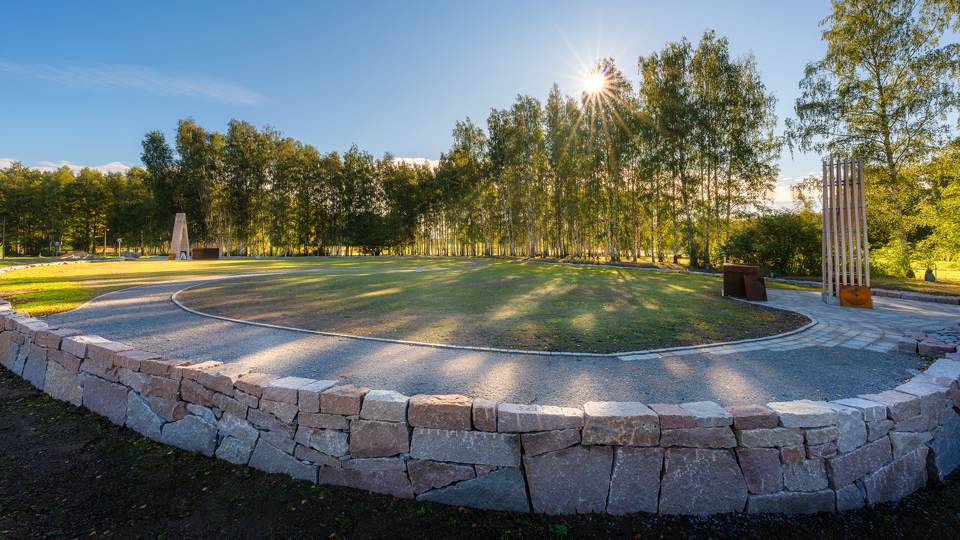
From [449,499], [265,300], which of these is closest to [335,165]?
[265,300]

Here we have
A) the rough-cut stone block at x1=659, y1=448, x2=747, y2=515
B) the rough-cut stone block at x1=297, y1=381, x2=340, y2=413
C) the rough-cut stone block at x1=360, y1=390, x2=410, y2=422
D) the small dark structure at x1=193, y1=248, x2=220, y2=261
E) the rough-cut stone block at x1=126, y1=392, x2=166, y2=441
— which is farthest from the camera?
the small dark structure at x1=193, y1=248, x2=220, y2=261

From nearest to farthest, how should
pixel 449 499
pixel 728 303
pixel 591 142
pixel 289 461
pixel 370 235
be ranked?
pixel 449 499 < pixel 289 461 < pixel 728 303 < pixel 591 142 < pixel 370 235

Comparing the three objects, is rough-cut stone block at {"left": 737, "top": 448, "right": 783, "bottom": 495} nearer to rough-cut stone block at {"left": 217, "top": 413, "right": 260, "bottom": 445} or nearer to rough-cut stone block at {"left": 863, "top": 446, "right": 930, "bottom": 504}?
rough-cut stone block at {"left": 863, "top": 446, "right": 930, "bottom": 504}

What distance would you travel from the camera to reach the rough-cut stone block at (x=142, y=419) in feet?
13.2

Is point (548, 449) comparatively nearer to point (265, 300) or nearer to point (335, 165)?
point (265, 300)

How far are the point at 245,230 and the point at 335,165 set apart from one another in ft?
51.6

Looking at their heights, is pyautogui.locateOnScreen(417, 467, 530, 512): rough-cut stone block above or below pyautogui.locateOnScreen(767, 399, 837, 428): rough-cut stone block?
below

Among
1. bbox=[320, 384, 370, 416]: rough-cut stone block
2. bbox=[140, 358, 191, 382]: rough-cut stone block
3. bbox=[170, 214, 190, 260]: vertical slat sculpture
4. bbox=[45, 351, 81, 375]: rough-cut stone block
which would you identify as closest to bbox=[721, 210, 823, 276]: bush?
bbox=[320, 384, 370, 416]: rough-cut stone block

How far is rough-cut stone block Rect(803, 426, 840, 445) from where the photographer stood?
2.88 m

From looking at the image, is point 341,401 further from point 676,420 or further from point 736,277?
point 736,277

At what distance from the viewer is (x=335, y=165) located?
5212cm

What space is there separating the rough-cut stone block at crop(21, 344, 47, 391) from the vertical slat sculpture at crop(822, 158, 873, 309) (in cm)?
1699

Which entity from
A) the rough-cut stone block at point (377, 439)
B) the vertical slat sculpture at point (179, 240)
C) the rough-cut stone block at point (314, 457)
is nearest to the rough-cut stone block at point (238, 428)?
the rough-cut stone block at point (314, 457)

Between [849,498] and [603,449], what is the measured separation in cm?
203
